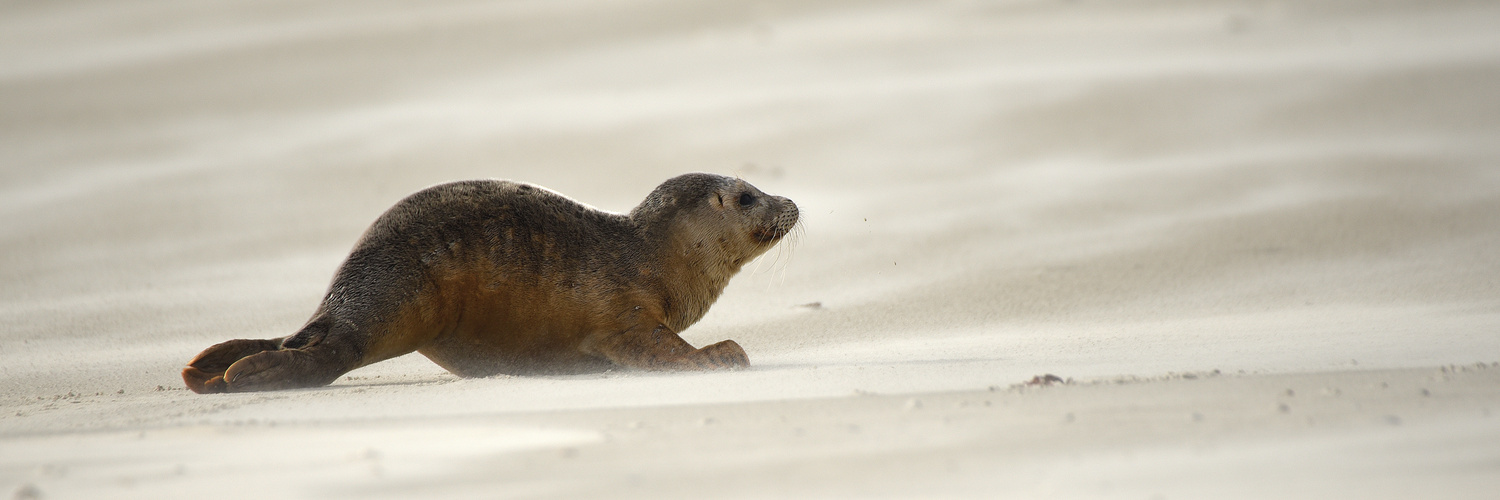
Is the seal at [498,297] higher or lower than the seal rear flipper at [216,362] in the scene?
higher

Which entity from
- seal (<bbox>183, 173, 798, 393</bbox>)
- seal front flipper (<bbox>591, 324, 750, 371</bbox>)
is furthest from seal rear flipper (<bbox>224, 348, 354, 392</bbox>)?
seal front flipper (<bbox>591, 324, 750, 371</bbox>)

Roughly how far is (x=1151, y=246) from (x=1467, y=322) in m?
1.95

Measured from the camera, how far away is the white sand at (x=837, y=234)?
113 inches

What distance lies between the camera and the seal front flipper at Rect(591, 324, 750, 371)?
14.7 ft

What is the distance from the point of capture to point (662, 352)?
460 centimetres

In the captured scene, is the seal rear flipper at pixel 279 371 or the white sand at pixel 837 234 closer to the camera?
the white sand at pixel 837 234

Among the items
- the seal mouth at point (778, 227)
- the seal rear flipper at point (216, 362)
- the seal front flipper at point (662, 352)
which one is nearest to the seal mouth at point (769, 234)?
the seal mouth at point (778, 227)

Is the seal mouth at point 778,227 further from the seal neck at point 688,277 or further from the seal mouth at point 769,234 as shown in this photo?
the seal neck at point 688,277

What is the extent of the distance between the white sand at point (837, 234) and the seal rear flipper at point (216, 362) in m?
0.11

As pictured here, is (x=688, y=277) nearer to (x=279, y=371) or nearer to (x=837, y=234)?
(x=279, y=371)

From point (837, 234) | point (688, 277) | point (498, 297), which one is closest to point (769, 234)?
point (688, 277)

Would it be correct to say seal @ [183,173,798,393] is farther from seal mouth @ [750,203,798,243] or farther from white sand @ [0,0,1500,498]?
seal mouth @ [750,203,798,243]

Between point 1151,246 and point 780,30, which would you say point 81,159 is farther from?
point 1151,246

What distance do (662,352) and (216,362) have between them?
4.54 feet
